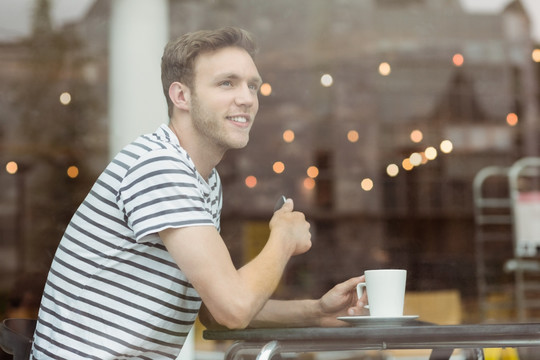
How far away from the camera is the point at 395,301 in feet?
2.74

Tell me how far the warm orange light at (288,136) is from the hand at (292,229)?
326cm

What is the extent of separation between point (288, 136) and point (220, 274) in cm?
347

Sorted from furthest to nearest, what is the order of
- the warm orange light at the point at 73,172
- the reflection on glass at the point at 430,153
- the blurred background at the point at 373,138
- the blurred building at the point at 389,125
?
the reflection on glass at the point at 430,153, the blurred building at the point at 389,125, the blurred background at the point at 373,138, the warm orange light at the point at 73,172

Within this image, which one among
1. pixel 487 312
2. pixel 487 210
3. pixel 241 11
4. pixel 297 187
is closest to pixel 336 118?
pixel 297 187

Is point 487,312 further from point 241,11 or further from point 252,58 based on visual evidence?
point 252,58

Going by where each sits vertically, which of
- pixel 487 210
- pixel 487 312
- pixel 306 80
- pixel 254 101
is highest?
pixel 306 80

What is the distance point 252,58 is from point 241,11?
5.52 ft

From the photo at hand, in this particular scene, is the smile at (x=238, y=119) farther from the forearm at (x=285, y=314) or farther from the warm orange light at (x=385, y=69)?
the warm orange light at (x=385, y=69)

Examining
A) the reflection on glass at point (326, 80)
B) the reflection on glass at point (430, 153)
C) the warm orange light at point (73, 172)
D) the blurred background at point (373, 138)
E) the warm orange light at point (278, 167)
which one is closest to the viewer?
the warm orange light at point (73, 172)

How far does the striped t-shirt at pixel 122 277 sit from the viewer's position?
0.82 metres

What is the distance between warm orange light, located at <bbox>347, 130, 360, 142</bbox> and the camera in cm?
465

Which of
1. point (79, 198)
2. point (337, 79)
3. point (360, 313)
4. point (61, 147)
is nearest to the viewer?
point (360, 313)

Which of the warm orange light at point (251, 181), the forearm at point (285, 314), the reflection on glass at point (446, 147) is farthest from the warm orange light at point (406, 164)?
the forearm at point (285, 314)

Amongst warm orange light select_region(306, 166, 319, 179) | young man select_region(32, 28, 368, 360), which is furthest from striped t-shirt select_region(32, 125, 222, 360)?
warm orange light select_region(306, 166, 319, 179)
